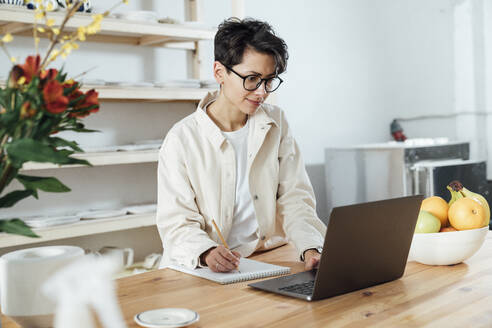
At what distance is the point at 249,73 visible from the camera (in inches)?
69.9

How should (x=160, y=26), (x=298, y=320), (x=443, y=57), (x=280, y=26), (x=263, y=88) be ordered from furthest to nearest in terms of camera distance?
(x=443, y=57)
(x=280, y=26)
(x=160, y=26)
(x=263, y=88)
(x=298, y=320)

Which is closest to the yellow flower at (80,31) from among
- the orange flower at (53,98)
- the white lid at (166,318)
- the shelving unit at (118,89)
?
Result: the orange flower at (53,98)

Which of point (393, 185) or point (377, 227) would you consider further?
point (393, 185)

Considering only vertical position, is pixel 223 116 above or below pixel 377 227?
above

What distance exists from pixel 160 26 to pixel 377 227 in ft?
6.60

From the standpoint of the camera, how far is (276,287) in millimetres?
1221

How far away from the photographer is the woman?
1.74 metres

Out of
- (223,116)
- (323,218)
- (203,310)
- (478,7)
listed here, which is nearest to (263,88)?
(223,116)

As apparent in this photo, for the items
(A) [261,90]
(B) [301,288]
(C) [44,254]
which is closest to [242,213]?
(A) [261,90]

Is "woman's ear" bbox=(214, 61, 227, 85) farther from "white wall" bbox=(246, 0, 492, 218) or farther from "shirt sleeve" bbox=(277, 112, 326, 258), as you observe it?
"white wall" bbox=(246, 0, 492, 218)

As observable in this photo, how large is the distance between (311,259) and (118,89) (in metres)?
1.64

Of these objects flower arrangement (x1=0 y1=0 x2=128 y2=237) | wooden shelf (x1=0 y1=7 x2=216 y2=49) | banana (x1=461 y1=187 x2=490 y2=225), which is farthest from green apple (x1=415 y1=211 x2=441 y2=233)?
wooden shelf (x1=0 y1=7 x2=216 y2=49)

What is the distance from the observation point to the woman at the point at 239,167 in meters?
1.74

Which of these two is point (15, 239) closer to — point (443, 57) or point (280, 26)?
point (280, 26)
